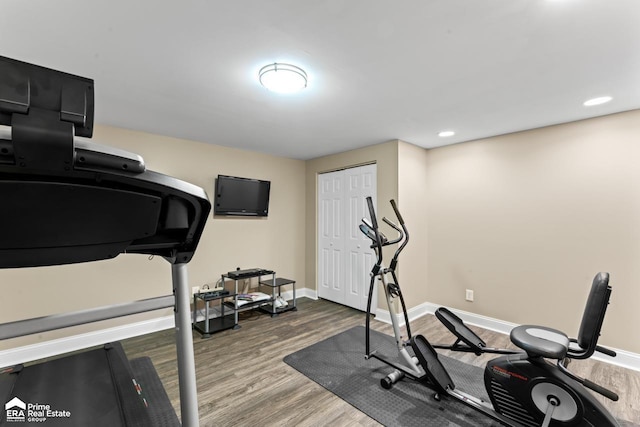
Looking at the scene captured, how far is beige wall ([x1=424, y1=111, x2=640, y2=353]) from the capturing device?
2.70 m

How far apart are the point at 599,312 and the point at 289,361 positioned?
225cm

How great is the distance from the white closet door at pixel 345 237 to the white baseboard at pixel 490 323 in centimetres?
58

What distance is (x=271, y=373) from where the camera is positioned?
2467mm

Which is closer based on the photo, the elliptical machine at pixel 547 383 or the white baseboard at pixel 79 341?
the elliptical machine at pixel 547 383

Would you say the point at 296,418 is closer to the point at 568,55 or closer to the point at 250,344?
the point at 250,344

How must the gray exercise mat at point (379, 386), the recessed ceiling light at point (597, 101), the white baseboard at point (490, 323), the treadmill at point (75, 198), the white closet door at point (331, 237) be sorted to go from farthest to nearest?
the white closet door at point (331, 237) < the white baseboard at point (490, 323) < the recessed ceiling light at point (597, 101) < the gray exercise mat at point (379, 386) < the treadmill at point (75, 198)

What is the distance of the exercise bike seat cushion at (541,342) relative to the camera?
1592 millimetres

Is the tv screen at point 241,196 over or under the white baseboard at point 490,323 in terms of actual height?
over

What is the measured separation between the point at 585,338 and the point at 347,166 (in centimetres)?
323

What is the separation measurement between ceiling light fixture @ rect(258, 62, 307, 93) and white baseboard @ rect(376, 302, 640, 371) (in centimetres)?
289

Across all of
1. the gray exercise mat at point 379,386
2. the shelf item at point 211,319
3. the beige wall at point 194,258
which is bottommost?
the gray exercise mat at point 379,386

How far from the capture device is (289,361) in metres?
2.66

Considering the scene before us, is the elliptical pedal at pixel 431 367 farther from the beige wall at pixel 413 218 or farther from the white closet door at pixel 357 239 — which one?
the white closet door at pixel 357 239

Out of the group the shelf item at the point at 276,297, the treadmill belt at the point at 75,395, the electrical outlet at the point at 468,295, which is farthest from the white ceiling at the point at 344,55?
the shelf item at the point at 276,297
